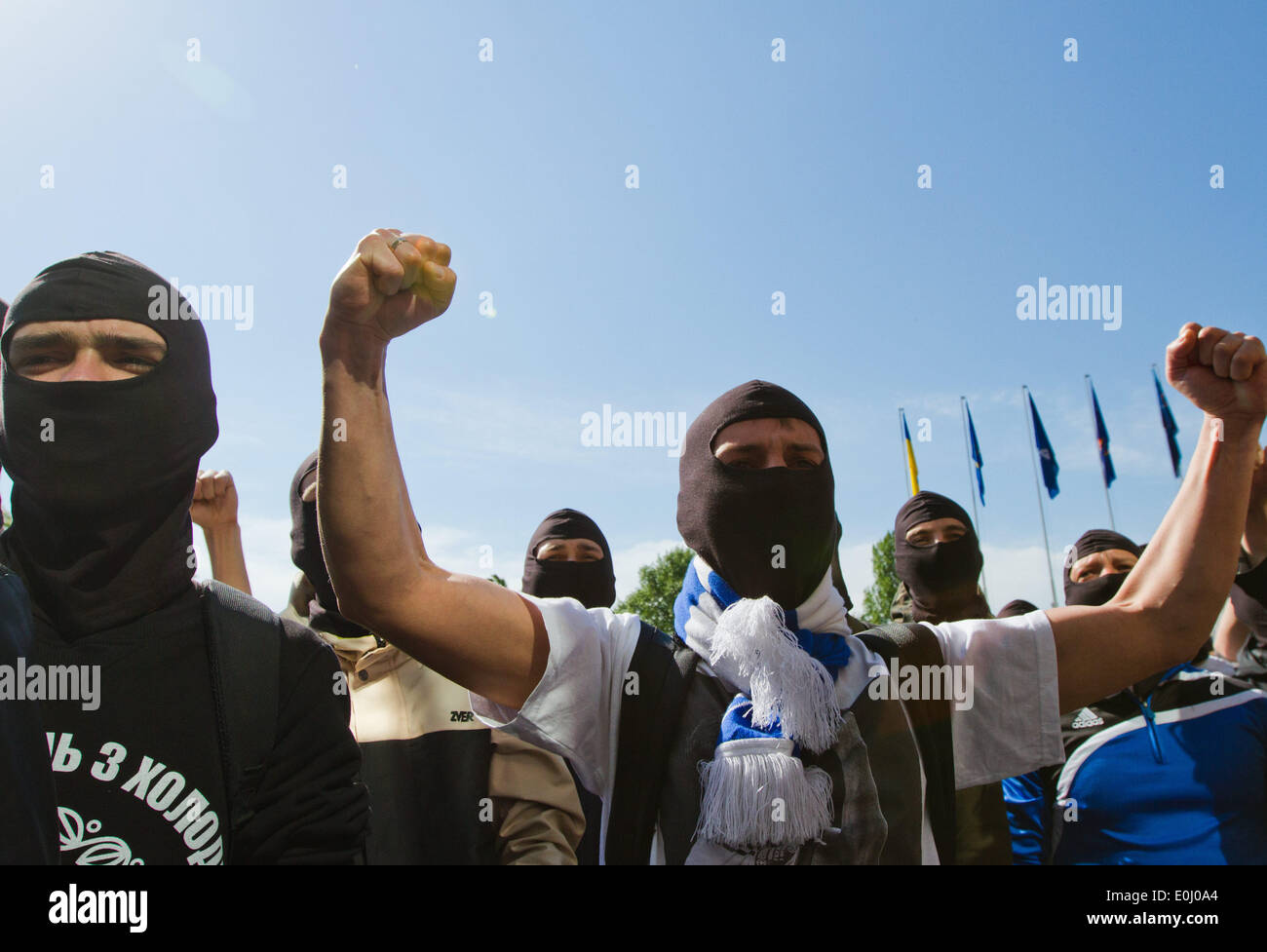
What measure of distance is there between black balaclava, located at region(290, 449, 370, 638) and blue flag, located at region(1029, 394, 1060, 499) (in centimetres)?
2358

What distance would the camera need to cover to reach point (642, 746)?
2314mm

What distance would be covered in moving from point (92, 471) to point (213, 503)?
1.34 metres

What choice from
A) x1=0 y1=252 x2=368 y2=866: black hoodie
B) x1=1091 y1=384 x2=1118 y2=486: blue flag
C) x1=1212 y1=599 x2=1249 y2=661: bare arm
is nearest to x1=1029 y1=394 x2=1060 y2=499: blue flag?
x1=1091 y1=384 x2=1118 y2=486: blue flag

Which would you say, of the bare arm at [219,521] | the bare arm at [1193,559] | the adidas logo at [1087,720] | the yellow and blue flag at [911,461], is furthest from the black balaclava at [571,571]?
the yellow and blue flag at [911,461]

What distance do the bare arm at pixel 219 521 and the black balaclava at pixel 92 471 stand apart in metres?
1.15

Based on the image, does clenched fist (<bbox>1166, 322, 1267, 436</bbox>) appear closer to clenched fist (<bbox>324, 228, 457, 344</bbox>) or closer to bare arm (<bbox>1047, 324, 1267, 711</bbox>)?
bare arm (<bbox>1047, 324, 1267, 711</bbox>)

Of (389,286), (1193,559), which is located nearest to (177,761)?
(389,286)

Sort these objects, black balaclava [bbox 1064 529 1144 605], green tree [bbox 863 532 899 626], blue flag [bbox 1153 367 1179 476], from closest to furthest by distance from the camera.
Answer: black balaclava [bbox 1064 529 1144 605], blue flag [bbox 1153 367 1179 476], green tree [bbox 863 532 899 626]

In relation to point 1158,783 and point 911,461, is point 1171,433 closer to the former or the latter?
point 911,461

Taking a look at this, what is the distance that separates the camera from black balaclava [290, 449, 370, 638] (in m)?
3.92

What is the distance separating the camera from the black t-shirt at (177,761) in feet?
7.52
